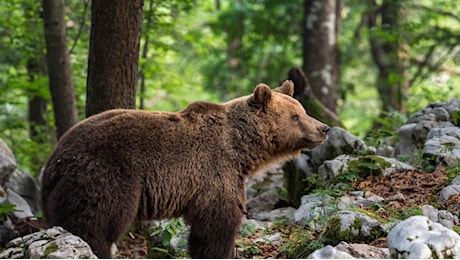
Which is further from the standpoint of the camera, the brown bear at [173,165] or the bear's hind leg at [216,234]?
the bear's hind leg at [216,234]

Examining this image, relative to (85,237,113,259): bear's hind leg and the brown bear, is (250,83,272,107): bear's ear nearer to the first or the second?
the brown bear

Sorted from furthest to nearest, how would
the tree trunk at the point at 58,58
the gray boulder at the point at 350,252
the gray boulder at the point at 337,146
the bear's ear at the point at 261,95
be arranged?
the tree trunk at the point at 58,58
the gray boulder at the point at 337,146
the bear's ear at the point at 261,95
the gray boulder at the point at 350,252

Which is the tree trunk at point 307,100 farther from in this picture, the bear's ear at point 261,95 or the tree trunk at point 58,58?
the bear's ear at point 261,95

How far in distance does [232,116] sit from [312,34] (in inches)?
314

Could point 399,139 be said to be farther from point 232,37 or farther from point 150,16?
point 232,37

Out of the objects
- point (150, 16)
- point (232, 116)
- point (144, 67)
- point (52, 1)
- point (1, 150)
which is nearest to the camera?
point (232, 116)

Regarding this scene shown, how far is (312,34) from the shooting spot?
13938 millimetres

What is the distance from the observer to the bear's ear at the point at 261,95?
6.32 m

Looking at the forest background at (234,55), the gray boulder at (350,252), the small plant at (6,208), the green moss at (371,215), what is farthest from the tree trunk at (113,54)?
the gray boulder at (350,252)

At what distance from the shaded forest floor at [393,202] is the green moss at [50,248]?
91.1 inches

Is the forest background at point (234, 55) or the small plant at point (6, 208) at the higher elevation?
the forest background at point (234, 55)

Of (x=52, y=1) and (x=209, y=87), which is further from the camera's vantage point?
(x=209, y=87)

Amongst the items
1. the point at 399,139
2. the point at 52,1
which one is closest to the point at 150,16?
the point at 52,1

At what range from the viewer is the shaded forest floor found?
644 centimetres
